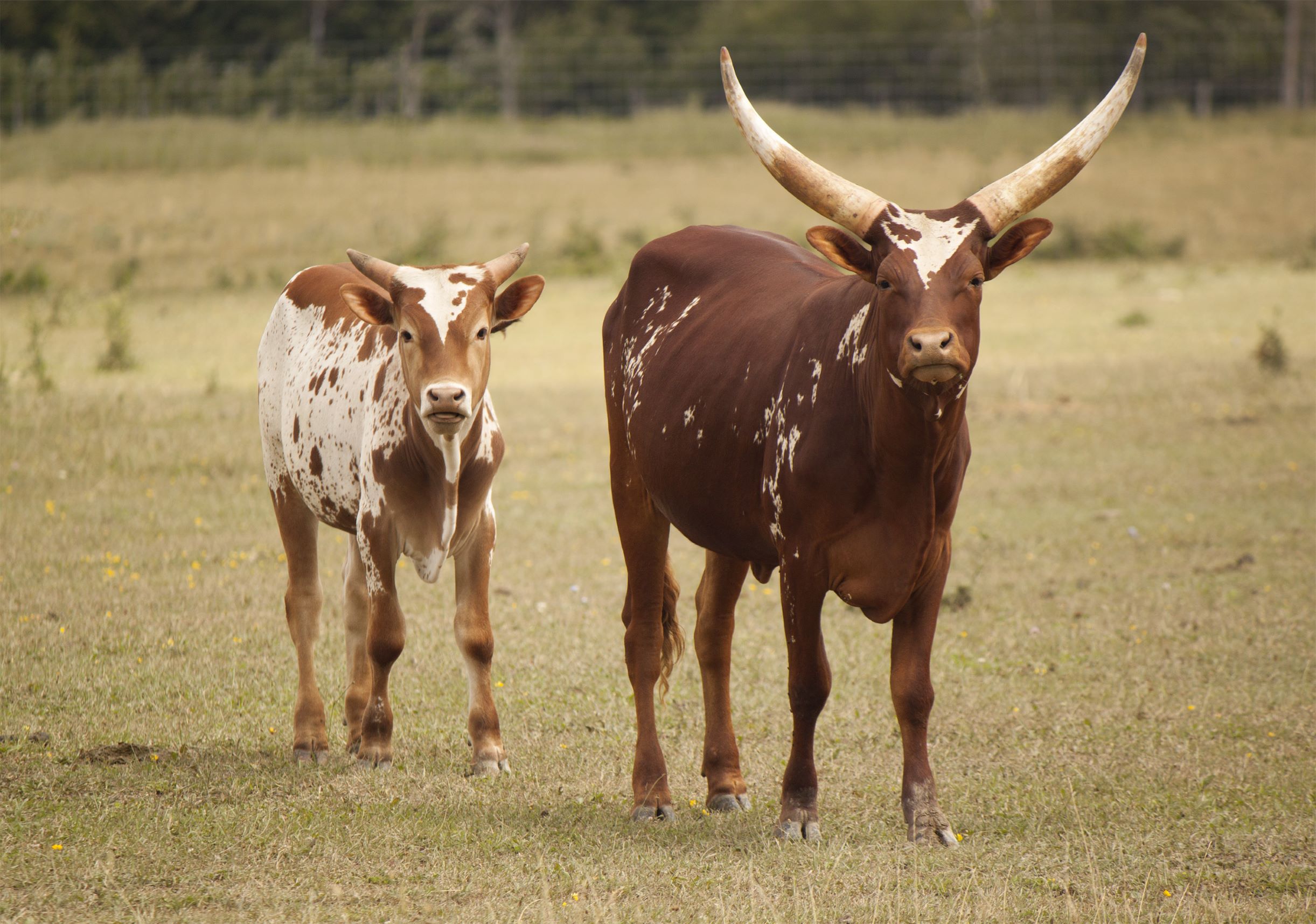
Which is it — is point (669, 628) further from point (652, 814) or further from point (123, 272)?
point (123, 272)

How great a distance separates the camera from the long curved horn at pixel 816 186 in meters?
5.03

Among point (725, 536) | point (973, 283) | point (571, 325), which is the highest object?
point (973, 283)

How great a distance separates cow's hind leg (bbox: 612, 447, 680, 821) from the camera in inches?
228

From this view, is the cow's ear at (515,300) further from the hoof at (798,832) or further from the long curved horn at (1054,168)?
the hoof at (798,832)

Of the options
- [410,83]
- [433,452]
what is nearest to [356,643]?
[433,452]

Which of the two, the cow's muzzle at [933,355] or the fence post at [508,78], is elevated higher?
the fence post at [508,78]

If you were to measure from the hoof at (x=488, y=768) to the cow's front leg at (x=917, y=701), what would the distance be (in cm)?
187

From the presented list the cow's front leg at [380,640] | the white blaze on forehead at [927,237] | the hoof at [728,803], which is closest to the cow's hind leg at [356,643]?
the cow's front leg at [380,640]

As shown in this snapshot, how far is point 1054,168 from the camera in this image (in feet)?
16.6

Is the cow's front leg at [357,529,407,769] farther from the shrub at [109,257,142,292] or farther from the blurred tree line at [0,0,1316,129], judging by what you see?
the blurred tree line at [0,0,1316,129]

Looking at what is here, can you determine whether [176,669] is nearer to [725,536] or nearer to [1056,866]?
[725,536]

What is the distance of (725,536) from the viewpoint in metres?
5.76

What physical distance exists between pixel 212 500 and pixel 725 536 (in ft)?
24.4

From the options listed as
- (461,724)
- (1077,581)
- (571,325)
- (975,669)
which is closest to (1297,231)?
(571,325)
